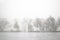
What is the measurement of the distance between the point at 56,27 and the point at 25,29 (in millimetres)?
810

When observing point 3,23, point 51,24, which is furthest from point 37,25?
point 3,23

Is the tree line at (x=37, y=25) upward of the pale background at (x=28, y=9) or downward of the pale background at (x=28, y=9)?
downward

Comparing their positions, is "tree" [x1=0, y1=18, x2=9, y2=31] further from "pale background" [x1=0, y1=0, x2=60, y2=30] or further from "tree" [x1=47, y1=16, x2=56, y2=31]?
"tree" [x1=47, y1=16, x2=56, y2=31]

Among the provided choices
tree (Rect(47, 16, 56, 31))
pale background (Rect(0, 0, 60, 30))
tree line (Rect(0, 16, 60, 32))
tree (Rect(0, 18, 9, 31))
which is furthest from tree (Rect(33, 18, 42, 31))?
tree (Rect(0, 18, 9, 31))

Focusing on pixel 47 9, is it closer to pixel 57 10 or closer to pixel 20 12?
pixel 57 10

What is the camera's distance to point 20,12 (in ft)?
6.70

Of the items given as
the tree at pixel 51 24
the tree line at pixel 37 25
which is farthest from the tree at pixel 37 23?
the tree at pixel 51 24

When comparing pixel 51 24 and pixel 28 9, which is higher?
pixel 28 9

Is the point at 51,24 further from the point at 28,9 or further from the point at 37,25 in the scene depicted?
the point at 28,9

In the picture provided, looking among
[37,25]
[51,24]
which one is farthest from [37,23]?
[51,24]

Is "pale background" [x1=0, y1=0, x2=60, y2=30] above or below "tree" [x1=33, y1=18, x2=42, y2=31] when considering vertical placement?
above

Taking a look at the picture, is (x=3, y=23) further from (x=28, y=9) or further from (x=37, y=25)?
(x=37, y=25)

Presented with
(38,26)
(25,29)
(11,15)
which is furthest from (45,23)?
(11,15)

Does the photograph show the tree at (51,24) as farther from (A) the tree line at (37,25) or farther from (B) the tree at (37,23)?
(B) the tree at (37,23)
